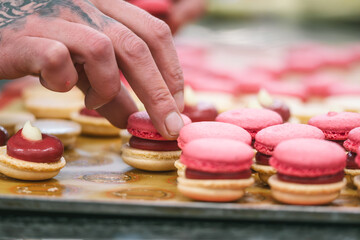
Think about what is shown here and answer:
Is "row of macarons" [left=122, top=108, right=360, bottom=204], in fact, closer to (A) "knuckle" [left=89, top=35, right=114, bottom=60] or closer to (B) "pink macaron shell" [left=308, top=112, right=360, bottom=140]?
(B) "pink macaron shell" [left=308, top=112, right=360, bottom=140]

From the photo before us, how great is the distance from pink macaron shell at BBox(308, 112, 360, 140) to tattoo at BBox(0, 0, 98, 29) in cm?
72

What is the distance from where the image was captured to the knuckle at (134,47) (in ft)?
4.74

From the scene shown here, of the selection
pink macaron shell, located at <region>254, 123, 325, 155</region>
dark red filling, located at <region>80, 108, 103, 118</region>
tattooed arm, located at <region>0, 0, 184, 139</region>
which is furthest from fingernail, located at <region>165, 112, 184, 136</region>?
dark red filling, located at <region>80, 108, 103, 118</region>

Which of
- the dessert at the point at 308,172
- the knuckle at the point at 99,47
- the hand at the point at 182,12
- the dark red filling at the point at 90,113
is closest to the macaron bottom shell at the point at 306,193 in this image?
the dessert at the point at 308,172

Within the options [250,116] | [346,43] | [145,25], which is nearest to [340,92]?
[250,116]

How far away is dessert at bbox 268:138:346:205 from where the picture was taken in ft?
3.89

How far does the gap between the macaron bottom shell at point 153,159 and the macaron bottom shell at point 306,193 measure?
0.44 metres

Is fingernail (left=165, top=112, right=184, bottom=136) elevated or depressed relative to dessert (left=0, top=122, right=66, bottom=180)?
elevated

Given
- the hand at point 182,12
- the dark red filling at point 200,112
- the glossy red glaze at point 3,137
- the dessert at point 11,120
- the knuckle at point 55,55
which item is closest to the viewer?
the knuckle at point 55,55

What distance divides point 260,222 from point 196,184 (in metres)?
0.17

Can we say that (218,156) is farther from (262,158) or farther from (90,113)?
(90,113)

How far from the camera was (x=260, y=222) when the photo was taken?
1.17m

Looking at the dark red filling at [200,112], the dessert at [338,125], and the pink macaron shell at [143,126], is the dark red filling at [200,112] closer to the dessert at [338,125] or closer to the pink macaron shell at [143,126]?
the pink macaron shell at [143,126]

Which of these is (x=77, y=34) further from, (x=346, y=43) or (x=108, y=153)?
(x=346, y=43)
